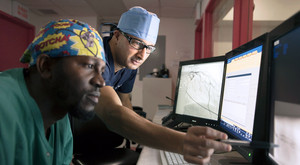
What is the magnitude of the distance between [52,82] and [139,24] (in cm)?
93

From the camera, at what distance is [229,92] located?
0.90 meters

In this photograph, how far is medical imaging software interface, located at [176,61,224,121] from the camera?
1.07 meters

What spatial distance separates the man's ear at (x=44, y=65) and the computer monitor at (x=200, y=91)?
0.80 meters

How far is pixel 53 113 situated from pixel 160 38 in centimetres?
421

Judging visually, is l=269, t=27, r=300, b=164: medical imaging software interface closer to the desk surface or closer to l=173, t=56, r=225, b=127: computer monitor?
the desk surface

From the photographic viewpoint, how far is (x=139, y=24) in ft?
4.73

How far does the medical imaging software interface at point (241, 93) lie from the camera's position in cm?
68

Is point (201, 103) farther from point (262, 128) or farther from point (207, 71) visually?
point (262, 128)

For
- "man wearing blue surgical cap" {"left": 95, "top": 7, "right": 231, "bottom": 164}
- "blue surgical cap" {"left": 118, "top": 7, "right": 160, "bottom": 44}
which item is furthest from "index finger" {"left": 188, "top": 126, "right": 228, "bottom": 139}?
"blue surgical cap" {"left": 118, "top": 7, "right": 160, "bottom": 44}

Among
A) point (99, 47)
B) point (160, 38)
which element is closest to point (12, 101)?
point (99, 47)

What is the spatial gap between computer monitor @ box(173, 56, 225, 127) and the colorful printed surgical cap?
670 mm

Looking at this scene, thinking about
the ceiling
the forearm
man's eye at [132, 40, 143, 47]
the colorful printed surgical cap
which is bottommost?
the forearm

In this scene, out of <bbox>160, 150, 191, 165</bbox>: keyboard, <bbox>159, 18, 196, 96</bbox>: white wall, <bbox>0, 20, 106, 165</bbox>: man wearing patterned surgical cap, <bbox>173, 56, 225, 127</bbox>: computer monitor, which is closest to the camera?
<bbox>0, 20, 106, 165</bbox>: man wearing patterned surgical cap

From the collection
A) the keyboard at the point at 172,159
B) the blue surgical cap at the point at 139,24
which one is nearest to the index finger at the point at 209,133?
the keyboard at the point at 172,159
